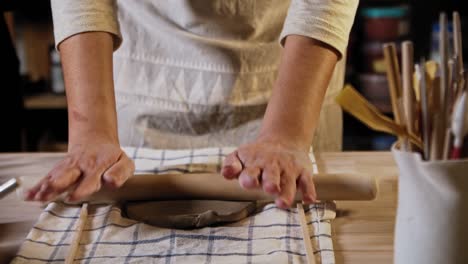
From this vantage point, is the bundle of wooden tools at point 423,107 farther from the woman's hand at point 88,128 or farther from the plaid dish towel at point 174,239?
the woman's hand at point 88,128

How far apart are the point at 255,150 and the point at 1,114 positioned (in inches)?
34.4

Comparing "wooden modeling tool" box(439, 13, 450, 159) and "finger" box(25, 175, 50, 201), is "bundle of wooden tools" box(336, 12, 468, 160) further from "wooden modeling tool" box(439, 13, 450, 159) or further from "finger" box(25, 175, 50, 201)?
"finger" box(25, 175, 50, 201)

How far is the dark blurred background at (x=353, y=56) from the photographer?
214 centimetres

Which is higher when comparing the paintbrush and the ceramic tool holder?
the paintbrush

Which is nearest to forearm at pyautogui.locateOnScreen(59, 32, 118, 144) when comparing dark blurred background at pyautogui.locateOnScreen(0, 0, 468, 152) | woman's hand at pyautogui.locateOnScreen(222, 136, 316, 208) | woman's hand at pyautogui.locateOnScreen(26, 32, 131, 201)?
woman's hand at pyautogui.locateOnScreen(26, 32, 131, 201)

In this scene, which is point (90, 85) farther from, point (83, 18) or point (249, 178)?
point (249, 178)

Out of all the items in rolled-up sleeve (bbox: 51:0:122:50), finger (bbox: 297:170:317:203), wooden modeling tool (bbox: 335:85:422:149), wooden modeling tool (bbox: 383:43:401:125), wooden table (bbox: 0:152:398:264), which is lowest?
wooden table (bbox: 0:152:398:264)

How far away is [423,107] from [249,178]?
0.27 meters

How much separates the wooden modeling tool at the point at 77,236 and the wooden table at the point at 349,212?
7cm

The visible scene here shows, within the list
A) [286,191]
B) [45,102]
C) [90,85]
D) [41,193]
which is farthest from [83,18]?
[45,102]

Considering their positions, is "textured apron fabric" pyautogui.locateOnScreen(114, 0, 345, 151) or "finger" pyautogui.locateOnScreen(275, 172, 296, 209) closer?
"finger" pyautogui.locateOnScreen(275, 172, 296, 209)

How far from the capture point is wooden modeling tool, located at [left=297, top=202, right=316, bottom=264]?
66cm

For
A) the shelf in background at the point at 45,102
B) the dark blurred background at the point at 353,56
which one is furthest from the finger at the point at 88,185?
the shelf in background at the point at 45,102

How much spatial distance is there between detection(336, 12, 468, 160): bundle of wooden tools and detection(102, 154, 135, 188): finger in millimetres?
362
